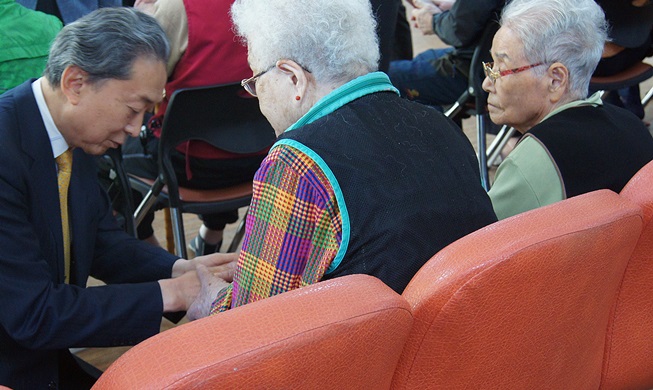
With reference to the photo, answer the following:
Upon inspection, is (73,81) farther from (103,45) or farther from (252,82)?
(252,82)

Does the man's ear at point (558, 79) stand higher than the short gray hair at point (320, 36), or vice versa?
the short gray hair at point (320, 36)

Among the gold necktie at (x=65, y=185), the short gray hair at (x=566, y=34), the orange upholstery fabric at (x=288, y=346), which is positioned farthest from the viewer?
the short gray hair at (x=566, y=34)

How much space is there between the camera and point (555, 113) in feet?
6.48

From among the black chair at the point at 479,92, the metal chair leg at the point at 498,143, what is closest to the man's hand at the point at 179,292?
the black chair at the point at 479,92

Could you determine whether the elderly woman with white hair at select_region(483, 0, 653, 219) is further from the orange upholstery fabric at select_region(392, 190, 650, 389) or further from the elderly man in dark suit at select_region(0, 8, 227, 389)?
the elderly man in dark suit at select_region(0, 8, 227, 389)

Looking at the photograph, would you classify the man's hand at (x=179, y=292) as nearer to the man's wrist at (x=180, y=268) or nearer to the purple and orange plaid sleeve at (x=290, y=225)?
the man's wrist at (x=180, y=268)

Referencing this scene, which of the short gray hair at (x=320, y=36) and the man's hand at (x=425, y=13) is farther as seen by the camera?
the man's hand at (x=425, y=13)

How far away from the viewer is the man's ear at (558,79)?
202cm

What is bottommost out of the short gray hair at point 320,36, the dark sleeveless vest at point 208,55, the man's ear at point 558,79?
the dark sleeveless vest at point 208,55

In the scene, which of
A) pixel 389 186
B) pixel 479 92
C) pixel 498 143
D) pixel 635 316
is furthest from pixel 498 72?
pixel 498 143

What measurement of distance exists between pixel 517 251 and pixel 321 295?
1.15ft

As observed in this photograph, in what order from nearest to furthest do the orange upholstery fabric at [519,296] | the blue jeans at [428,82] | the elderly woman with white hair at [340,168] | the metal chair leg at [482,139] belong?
the orange upholstery fabric at [519,296] → the elderly woman with white hair at [340,168] → the metal chair leg at [482,139] → the blue jeans at [428,82]

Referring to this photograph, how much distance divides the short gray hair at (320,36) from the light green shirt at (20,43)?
1118 mm

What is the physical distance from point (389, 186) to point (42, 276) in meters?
0.79
